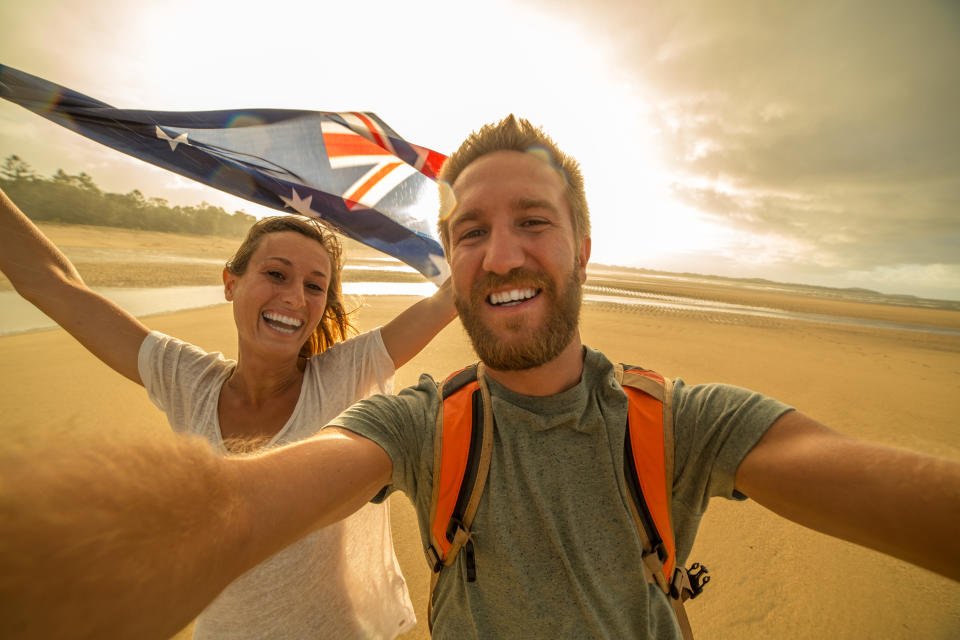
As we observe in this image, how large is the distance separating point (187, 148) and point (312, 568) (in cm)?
347

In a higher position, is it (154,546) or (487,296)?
(487,296)

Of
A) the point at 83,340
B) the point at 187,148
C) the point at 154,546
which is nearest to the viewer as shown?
the point at 154,546

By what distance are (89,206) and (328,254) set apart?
4687 cm

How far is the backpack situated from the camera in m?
1.22

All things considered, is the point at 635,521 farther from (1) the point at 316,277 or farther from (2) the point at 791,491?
(1) the point at 316,277

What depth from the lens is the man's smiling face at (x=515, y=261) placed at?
1521mm

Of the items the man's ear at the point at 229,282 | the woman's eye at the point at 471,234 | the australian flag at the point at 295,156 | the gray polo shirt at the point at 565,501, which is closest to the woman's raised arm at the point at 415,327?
the woman's eye at the point at 471,234

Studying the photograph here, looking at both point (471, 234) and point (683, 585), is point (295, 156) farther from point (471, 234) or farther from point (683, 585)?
point (683, 585)

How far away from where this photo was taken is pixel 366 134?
3414 mm

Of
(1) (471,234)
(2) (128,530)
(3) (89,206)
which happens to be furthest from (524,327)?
(3) (89,206)

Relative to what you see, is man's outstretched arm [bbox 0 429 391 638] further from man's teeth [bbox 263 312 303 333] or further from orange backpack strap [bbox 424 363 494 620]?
man's teeth [bbox 263 312 303 333]

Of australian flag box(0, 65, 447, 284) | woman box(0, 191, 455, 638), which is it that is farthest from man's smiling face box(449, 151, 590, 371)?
australian flag box(0, 65, 447, 284)

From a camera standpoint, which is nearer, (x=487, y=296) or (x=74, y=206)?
(x=487, y=296)

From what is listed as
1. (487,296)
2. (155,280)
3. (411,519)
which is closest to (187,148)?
(487,296)
